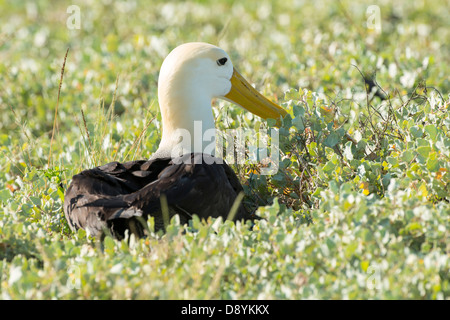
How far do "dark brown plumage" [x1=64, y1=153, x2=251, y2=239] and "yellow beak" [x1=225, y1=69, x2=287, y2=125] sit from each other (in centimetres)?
92

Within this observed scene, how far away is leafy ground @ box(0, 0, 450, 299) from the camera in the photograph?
3299mm

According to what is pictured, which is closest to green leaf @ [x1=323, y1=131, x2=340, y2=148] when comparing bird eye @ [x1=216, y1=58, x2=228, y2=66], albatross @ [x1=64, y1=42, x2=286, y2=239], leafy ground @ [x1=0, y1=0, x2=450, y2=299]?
leafy ground @ [x1=0, y1=0, x2=450, y2=299]

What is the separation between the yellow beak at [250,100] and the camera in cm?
520

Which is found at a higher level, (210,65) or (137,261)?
(210,65)

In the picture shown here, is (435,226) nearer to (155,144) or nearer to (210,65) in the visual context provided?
(210,65)

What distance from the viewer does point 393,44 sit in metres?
8.48

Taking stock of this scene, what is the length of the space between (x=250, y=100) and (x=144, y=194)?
1.63 meters

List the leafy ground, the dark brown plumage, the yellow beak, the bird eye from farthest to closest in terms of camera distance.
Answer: the yellow beak → the bird eye → the dark brown plumage → the leafy ground

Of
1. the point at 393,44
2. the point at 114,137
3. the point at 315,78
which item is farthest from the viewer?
the point at 393,44

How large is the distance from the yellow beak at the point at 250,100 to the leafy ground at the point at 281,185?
0.37 ft

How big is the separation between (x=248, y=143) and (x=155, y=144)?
0.80 metres

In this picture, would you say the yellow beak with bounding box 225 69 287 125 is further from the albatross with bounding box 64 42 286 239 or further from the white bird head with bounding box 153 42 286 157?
the white bird head with bounding box 153 42 286 157

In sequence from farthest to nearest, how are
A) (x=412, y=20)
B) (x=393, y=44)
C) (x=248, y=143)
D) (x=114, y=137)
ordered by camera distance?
(x=412, y=20)
(x=393, y=44)
(x=114, y=137)
(x=248, y=143)
